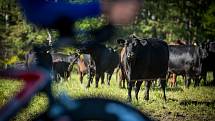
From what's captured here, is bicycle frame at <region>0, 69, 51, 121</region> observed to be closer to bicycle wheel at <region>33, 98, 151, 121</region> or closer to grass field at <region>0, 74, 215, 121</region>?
grass field at <region>0, 74, 215, 121</region>

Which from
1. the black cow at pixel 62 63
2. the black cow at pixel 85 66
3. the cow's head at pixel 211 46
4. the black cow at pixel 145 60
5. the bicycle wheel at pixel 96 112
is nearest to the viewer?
the bicycle wheel at pixel 96 112

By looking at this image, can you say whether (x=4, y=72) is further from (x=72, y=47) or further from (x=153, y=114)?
(x=153, y=114)

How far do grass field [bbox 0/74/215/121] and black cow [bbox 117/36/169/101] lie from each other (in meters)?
0.09

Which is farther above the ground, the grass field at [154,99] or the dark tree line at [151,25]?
the dark tree line at [151,25]

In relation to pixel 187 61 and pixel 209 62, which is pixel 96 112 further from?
pixel 187 61

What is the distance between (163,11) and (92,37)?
577mm

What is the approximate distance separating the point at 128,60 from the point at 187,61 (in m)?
0.98

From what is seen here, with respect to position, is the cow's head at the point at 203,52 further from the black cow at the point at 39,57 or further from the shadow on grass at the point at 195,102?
the black cow at the point at 39,57

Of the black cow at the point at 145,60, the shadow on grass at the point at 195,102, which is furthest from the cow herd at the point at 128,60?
the shadow on grass at the point at 195,102

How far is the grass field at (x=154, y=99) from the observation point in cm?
284

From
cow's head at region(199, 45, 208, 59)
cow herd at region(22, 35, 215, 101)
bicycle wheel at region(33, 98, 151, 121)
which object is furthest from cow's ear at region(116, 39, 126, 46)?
cow's head at region(199, 45, 208, 59)

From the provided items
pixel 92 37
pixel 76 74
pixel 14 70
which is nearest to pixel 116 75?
pixel 76 74

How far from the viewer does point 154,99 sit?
3264 millimetres

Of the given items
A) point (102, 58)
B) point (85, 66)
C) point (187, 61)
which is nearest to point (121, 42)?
point (102, 58)
